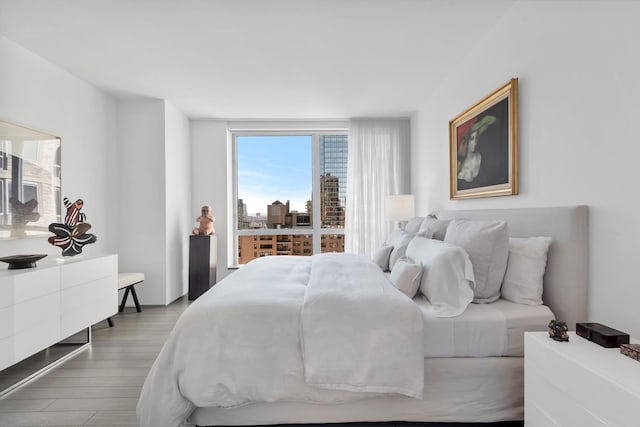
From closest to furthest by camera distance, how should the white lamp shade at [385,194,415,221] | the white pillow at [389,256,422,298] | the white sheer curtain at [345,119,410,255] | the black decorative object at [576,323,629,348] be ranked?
the black decorative object at [576,323,629,348]
the white pillow at [389,256,422,298]
the white lamp shade at [385,194,415,221]
the white sheer curtain at [345,119,410,255]

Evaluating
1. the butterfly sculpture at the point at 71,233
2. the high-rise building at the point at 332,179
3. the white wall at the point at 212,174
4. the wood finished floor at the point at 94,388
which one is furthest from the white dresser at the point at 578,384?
the white wall at the point at 212,174

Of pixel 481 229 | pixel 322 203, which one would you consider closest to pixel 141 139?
pixel 322 203

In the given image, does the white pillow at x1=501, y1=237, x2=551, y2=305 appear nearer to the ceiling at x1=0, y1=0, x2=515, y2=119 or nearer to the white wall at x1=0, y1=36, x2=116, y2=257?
the ceiling at x1=0, y1=0, x2=515, y2=119

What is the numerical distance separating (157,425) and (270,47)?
105 inches

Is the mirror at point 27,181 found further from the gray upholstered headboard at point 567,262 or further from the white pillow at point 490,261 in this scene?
the gray upholstered headboard at point 567,262

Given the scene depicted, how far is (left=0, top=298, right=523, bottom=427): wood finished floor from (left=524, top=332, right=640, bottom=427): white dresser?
1.60 feet

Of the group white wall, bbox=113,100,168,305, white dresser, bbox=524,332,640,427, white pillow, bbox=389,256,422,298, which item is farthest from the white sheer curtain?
white dresser, bbox=524,332,640,427

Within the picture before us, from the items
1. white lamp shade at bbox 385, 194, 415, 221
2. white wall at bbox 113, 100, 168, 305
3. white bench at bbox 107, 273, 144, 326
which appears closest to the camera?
white bench at bbox 107, 273, 144, 326

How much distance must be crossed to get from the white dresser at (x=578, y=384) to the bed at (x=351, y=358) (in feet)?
0.71

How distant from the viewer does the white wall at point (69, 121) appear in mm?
2605

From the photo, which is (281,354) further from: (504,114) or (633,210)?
(504,114)

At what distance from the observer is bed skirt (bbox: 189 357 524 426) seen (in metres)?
1.60

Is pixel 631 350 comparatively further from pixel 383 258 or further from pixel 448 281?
pixel 383 258

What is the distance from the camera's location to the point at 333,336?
1568 mm
